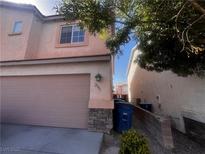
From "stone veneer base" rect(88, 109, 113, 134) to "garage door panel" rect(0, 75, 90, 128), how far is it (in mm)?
449

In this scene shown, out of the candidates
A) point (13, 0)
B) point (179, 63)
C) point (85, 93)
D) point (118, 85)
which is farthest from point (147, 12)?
point (118, 85)

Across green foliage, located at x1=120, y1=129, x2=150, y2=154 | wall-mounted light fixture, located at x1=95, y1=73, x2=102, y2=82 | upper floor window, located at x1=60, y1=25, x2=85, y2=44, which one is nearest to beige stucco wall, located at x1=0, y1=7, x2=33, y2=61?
upper floor window, located at x1=60, y1=25, x2=85, y2=44

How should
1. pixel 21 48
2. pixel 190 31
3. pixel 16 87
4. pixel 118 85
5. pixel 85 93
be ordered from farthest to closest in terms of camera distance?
pixel 118 85, pixel 21 48, pixel 16 87, pixel 85 93, pixel 190 31

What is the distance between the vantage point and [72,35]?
10.5 metres

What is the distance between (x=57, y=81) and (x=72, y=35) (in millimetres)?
3652

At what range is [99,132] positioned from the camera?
7.28 metres

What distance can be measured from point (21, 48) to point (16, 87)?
2813 mm

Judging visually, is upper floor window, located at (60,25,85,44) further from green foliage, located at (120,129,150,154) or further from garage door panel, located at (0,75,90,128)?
green foliage, located at (120,129,150,154)

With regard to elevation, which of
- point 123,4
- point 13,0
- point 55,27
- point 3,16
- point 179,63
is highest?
point 13,0

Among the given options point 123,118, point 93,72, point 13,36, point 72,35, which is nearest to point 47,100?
point 93,72

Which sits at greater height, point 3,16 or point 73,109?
point 3,16

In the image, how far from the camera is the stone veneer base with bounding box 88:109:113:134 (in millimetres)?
7305

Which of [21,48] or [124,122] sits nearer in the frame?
[124,122]

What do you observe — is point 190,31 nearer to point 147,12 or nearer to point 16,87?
point 147,12
